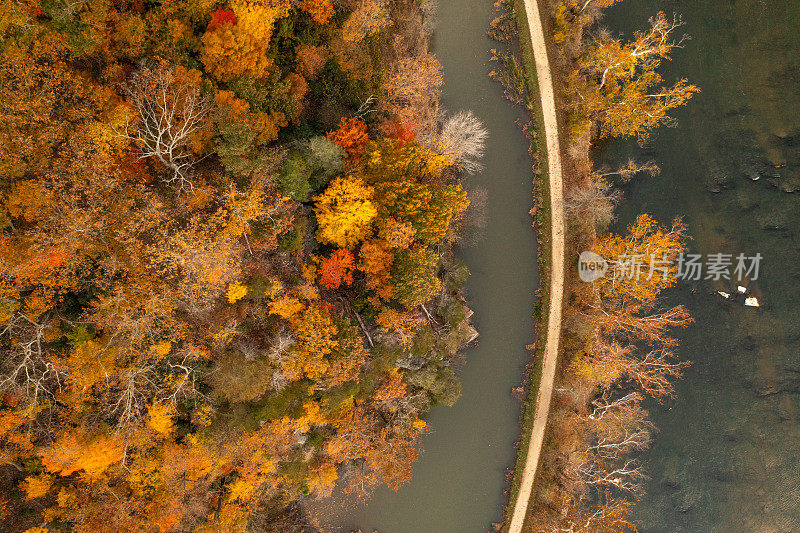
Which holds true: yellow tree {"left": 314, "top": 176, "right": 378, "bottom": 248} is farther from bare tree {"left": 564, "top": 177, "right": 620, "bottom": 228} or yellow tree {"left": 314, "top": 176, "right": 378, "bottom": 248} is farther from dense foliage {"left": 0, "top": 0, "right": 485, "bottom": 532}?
bare tree {"left": 564, "top": 177, "right": 620, "bottom": 228}

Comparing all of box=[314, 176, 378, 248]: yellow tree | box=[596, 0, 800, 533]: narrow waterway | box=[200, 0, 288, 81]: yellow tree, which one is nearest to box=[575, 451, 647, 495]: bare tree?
box=[596, 0, 800, 533]: narrow waterway

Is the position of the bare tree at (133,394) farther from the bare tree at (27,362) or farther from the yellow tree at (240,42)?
the yellow tree at (240,42)

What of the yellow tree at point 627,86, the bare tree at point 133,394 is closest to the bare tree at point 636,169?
the yellow tree at point 627,86

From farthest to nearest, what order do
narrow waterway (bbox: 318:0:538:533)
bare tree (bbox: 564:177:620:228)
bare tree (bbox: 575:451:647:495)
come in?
narrow waterway (bbox: 318:0:538:533)
bare tree (bbox: 575:451:647:495)
bare tree (bbox: 564:177:620:228)

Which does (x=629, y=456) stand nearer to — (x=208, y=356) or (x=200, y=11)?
(x=208, y=356)

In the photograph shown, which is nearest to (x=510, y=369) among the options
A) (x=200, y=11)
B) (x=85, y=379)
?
(x=85, y=379)

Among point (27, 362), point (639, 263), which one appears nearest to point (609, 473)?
point (639, 263)

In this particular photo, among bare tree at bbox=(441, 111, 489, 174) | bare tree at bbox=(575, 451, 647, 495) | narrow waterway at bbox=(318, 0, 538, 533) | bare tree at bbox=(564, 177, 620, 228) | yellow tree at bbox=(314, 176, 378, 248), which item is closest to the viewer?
yellow tree at bbox=(314, 176, 378, 248)
